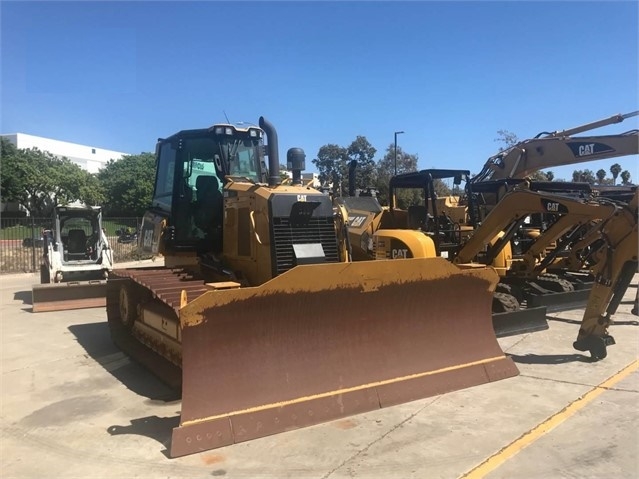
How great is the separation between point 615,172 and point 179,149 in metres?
55.0

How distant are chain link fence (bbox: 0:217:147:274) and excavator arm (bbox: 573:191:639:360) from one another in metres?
15.5

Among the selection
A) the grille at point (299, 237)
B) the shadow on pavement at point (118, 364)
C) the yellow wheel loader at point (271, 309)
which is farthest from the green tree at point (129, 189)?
the grille at point (299, 237)

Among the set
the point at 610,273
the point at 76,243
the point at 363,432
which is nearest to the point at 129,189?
the point at 76,243

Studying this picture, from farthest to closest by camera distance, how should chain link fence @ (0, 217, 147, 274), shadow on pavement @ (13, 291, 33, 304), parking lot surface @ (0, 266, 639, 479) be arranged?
chain link fence @ (0, 217, 147, 274), shadow on pavement @ (13, 291, 33, 304), parking lot surface @ (0, 266, 639, 479)

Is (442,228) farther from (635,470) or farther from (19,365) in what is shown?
(19,365)

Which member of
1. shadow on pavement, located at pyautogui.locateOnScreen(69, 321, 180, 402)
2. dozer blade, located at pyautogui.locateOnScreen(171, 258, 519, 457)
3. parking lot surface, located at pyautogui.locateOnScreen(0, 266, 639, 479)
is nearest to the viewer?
parking lot surface, located at pyautogui.locateOnScreen(0, 266, 639, 479)

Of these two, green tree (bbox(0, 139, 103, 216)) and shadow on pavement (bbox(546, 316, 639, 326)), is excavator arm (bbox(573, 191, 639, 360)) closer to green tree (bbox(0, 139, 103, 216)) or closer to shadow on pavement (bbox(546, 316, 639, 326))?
shadow on pavement (bbox(546, 316, 639, 326))

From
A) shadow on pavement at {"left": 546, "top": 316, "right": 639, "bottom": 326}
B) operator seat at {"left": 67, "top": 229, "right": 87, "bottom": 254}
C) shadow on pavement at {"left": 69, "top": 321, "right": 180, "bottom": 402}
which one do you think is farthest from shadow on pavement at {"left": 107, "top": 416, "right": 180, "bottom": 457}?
operator seat at {"left": 67, "top": 229, "right": 87, "bottom": 254}

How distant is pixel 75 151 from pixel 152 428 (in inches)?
3511

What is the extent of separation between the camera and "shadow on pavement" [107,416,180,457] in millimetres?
4598

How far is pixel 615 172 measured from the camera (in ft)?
172

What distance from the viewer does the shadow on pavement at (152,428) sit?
4.60m

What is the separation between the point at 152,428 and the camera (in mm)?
4793

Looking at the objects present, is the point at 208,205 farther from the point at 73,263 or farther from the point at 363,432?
the point at 73,263
